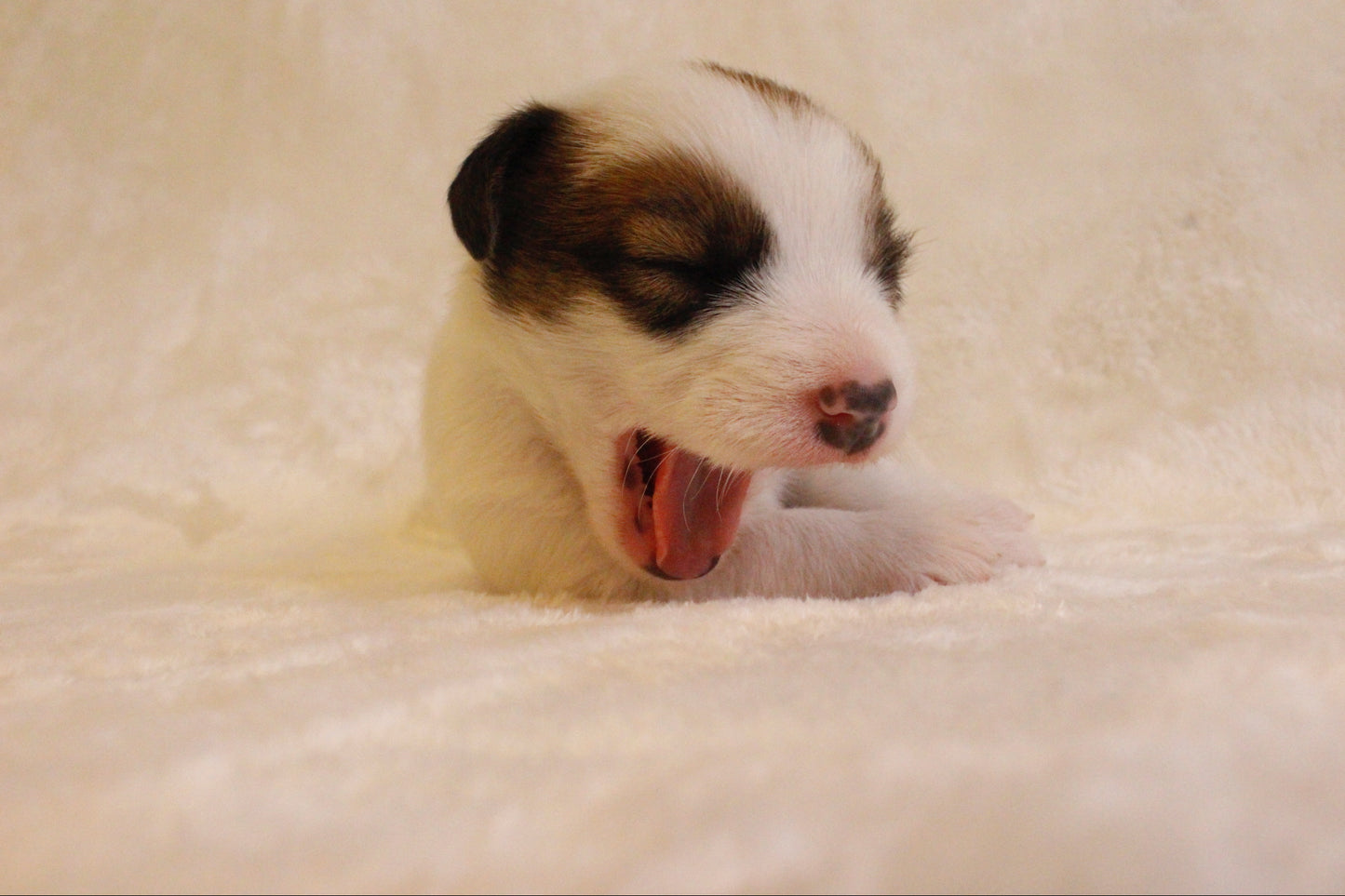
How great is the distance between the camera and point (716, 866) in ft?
2.58

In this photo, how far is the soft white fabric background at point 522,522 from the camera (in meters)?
0.90

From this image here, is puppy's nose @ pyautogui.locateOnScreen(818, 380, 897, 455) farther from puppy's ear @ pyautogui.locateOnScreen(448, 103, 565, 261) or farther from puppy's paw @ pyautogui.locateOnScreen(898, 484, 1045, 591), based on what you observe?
puppy's ear @ pyautogui.locateOnScreen(448, 103, 565, 261)

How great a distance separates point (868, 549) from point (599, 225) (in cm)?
64

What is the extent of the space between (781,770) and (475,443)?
1149 mm

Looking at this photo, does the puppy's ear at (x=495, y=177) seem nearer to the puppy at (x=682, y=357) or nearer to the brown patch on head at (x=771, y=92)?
the puppy at (x=682, y=357)

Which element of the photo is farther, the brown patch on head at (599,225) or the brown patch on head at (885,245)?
the brown patch on head at (885,245)

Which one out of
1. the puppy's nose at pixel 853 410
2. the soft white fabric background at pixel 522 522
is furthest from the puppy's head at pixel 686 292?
the soft white fabric background at pixel 522 522

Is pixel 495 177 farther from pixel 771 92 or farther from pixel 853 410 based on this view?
pixel 853 410

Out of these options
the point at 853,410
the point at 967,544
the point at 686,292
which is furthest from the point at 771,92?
the point at 967,544

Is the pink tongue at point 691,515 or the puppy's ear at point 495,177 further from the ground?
the puppy's ear at point 495,177

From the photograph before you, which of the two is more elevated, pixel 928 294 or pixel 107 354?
pixel 928 294

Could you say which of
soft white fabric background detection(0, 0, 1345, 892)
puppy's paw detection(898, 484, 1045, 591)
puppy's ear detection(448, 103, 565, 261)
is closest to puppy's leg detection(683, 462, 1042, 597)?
puppy's paw detection(898, 484, 1045, 591)

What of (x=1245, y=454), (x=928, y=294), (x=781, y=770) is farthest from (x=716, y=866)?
(x=928, y=294)

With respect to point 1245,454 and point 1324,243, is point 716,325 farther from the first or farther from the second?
point 1324,243
